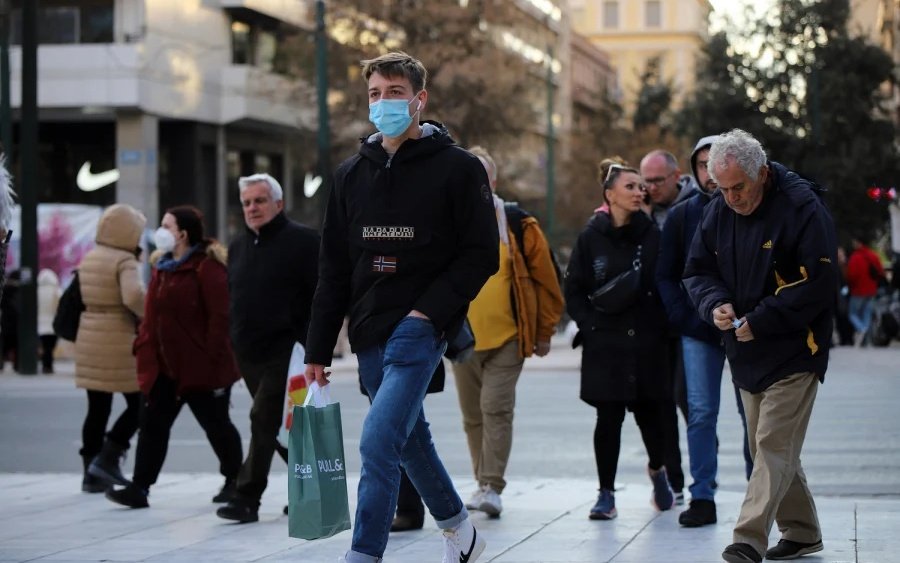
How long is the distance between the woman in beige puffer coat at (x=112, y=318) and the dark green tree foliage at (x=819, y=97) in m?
39.4

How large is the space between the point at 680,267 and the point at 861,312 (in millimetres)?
22183

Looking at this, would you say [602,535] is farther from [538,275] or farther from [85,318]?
[85,318]

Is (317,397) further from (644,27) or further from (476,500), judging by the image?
(644,27)

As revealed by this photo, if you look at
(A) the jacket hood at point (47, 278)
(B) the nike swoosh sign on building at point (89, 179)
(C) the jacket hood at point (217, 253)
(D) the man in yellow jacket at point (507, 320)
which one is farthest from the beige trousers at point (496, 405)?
(B) the nike swoosh sign on building at point (89, 179)

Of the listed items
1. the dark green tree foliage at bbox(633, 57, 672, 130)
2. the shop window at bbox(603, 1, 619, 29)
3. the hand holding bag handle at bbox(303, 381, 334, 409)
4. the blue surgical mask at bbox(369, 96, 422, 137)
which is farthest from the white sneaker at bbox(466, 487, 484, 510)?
the shop window at bbox(603, 1, 619, 29)

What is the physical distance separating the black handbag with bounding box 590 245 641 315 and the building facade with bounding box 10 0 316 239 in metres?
31.6

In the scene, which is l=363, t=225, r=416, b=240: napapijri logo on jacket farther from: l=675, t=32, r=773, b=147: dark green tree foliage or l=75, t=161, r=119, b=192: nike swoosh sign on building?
l=675, t=32, r=773, b=147: dark green tree foliage

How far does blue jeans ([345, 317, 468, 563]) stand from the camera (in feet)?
20.7

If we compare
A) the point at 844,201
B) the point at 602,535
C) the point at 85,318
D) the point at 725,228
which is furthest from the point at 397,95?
the point at 844,201

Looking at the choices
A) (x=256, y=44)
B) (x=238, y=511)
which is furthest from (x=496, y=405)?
(x=256, y=44)

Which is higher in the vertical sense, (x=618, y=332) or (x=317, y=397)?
(x=618, y=332)

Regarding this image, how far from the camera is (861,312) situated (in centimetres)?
3033

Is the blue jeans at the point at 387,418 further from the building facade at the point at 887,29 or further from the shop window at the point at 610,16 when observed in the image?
the shop window at the point at 610,16

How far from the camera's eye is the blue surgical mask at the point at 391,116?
21.5ft
